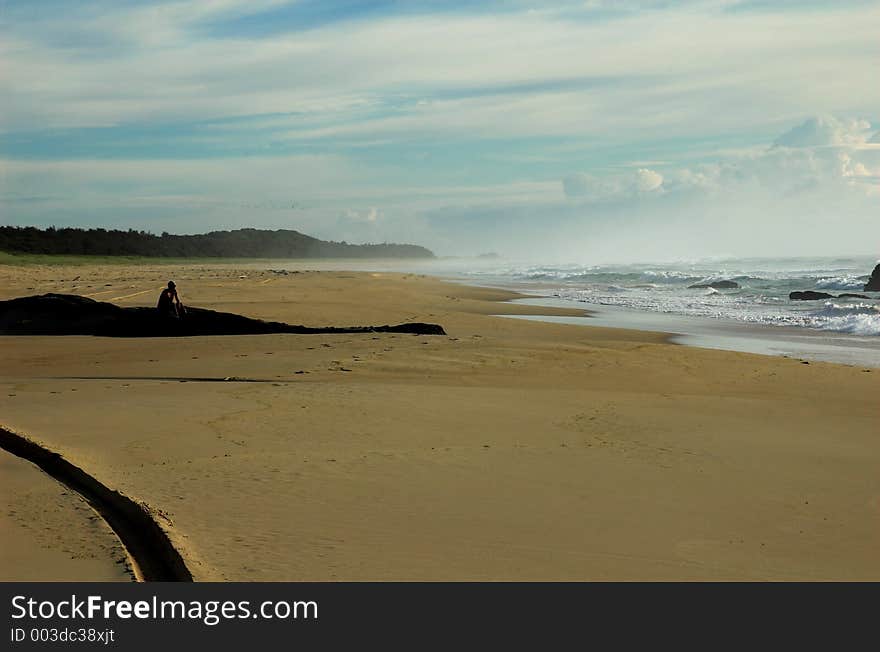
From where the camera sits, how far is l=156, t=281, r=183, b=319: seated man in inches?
660

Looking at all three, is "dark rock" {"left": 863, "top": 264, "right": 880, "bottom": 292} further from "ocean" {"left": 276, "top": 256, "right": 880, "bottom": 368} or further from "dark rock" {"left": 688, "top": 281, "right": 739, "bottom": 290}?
"dark rock" {"left": 688, "top": 281, "right": 739, "bottom": 290}

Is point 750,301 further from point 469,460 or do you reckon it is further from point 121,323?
point 469,460

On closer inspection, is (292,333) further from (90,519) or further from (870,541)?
(870,541)

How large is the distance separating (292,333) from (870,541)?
1291cm

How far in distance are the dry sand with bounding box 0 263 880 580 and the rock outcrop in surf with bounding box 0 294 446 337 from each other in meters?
2.46

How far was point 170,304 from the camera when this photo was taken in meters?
16.9

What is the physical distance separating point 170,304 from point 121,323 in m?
1.34

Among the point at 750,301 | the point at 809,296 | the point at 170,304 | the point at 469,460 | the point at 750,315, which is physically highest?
the point at 170,304

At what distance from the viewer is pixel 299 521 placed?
5.67 meters

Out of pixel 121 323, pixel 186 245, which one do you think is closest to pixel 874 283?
pixel 121 323

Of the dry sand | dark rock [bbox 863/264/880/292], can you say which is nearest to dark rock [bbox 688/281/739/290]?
dark rock [bbox 863/264/880/292]

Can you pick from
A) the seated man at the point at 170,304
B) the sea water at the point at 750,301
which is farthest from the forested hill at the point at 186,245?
the seated man at the point at 170,304

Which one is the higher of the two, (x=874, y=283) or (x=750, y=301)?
(x=874, y=283)
